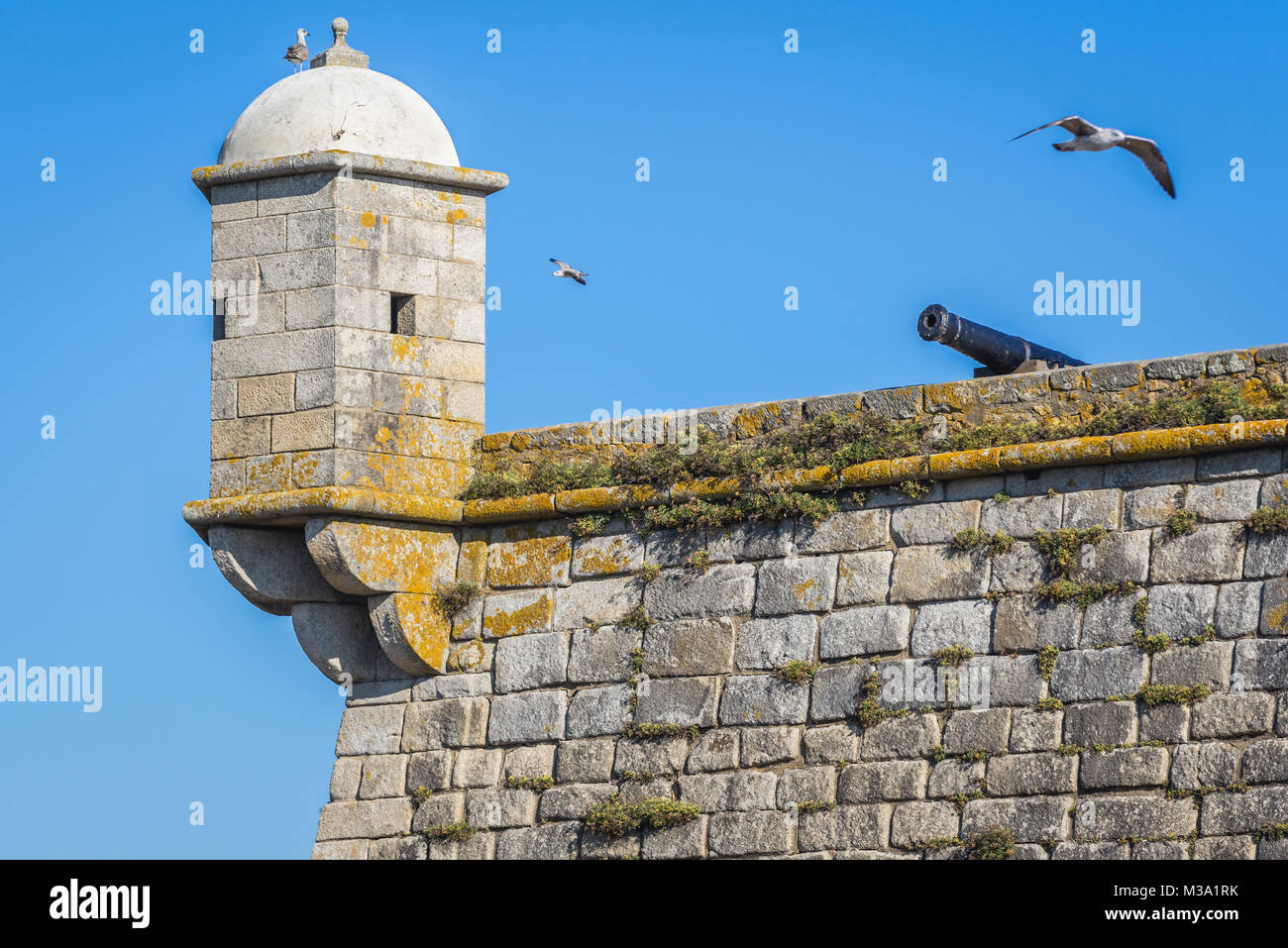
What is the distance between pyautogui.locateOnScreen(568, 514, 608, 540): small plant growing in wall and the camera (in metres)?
13.9

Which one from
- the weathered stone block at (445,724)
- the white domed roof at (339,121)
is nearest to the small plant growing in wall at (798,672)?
the weathered stone block at (445,724)

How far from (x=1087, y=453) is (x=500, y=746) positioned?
157 inches

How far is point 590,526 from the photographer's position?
13.9 metres

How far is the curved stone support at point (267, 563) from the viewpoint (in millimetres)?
14148

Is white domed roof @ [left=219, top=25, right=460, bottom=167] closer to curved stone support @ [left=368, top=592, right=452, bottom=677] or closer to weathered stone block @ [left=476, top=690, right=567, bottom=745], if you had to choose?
curved stone support @ [left=368, top=592, right=452, bottom=677]

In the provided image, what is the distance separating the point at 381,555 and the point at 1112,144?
4.88 meters

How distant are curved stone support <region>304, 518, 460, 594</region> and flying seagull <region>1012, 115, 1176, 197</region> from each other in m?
4.39

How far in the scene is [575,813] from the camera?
44.2ft

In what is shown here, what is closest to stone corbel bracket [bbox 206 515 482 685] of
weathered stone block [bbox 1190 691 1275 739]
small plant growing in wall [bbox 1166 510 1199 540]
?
small plant growing in wall [bbox 1166 510 1199 540]

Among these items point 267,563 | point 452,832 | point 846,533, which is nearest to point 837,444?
point 846,533

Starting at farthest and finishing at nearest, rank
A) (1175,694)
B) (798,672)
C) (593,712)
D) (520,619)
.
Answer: (520,619)
(593,712)
(798,672)
(1175,694)

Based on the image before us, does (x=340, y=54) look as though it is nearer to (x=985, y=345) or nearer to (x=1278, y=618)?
(x=985, y=345)

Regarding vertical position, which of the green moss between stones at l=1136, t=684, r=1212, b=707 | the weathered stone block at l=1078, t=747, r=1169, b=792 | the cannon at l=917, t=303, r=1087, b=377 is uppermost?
the cannon at l=917, t=303, r=1087, b=377

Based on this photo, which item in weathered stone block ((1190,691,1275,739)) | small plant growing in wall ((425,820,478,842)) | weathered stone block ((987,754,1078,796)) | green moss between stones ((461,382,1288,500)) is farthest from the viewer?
small plant growing in wall ((425,820,478,842))
